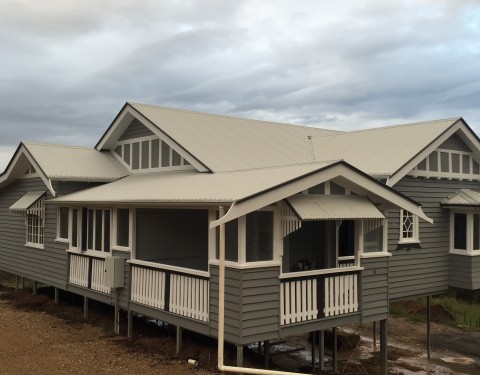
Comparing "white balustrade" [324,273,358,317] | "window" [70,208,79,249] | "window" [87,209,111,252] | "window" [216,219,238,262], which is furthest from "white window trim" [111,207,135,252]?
"white balustrade" [324,273,358,317]

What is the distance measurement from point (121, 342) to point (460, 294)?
16823 mm

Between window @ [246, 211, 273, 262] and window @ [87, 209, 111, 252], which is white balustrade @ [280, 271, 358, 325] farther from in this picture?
window @ [87, 209, 111, 252]

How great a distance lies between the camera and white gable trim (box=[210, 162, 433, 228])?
26.2 ft

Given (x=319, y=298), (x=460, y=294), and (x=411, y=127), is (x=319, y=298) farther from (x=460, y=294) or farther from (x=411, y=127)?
(x=460, y=294)

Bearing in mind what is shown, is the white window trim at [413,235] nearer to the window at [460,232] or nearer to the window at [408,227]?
the window at [408,227]

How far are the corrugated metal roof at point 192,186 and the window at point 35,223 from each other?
188cm

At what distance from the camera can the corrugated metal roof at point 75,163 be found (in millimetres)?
14930

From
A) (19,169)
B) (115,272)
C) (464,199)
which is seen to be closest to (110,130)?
(19,169)

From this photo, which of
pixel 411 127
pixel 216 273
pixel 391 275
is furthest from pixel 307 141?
pixel 216 273

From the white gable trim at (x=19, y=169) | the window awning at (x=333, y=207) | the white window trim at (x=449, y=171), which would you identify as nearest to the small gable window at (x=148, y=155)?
the white gable trim at (x=19, y=169)

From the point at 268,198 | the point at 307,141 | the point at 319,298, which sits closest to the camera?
the point at 268,198

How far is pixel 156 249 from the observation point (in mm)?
13211

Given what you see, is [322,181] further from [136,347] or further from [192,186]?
[136,347]

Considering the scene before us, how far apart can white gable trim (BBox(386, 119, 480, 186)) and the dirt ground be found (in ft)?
16.9
